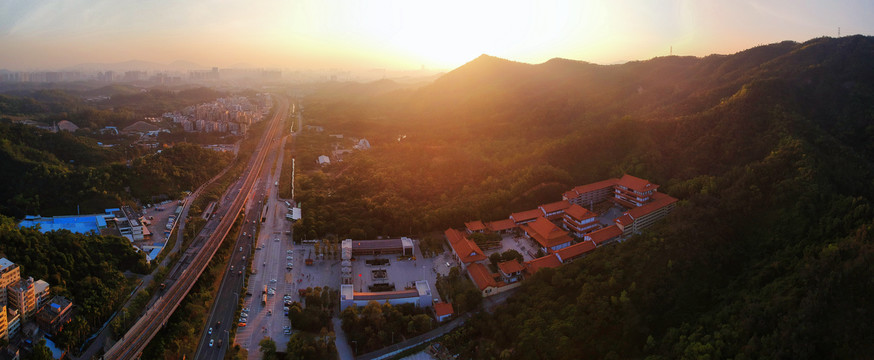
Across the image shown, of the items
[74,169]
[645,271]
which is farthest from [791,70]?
[74,169]

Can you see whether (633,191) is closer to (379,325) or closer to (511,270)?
(511,270)

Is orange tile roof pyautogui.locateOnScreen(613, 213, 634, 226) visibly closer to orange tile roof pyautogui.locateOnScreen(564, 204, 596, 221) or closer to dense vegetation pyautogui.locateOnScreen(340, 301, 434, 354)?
orange tile roof pyautogui.locateOnScreen(564, 204, 596, 221)

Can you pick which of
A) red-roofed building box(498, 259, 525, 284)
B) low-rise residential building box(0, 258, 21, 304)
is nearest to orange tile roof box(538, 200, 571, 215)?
red-roofed building box(498, 259, 525, 284)

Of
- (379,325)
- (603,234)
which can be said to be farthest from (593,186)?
(379,325)

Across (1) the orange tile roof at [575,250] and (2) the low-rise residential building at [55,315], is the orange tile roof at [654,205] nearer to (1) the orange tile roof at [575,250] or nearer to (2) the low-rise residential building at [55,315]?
(1) the orange tile roof at [575,250]

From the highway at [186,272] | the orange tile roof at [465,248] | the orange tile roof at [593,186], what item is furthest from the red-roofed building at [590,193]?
the highway at [186,272]

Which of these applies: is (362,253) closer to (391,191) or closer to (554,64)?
(391,191)
